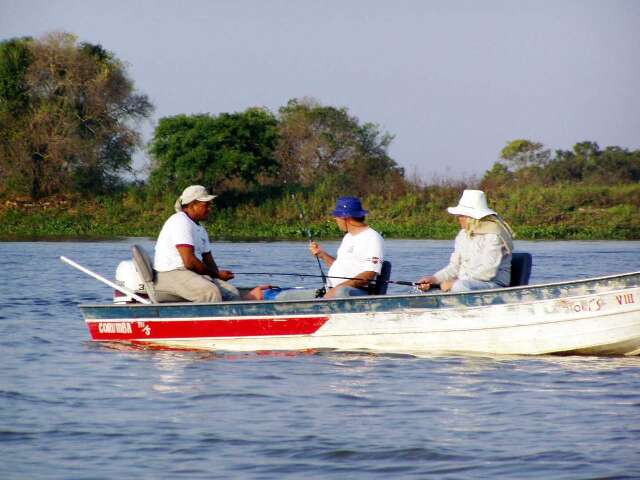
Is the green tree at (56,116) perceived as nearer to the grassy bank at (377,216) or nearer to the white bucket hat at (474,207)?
the grassy bank at (377,216)

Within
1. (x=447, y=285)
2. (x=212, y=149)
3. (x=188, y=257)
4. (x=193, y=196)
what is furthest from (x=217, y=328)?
(x=212, y=149)

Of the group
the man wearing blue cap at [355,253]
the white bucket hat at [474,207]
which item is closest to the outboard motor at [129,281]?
the man wearing blue cap at [355,253]

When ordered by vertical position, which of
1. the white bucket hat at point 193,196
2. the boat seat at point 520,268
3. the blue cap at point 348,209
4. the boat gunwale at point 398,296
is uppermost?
the white bucket hat at point 193,196

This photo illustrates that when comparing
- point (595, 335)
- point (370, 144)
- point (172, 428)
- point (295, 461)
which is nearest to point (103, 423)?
point (172, 428)

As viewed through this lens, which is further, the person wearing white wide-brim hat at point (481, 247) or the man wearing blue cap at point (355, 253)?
the man wearing blue cap at point (355, 253)

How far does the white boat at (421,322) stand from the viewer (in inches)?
386

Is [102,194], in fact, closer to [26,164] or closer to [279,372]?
[26,164]

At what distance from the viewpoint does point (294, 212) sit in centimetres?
3859

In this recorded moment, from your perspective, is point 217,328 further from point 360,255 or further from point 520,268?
point 520,268

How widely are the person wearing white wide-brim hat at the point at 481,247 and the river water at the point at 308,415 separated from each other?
0.62 meters

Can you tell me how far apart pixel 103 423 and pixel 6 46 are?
3793cm

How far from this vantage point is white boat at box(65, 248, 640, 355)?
9.80m

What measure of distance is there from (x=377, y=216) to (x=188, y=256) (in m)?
27.7

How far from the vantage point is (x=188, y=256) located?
33.6ft
